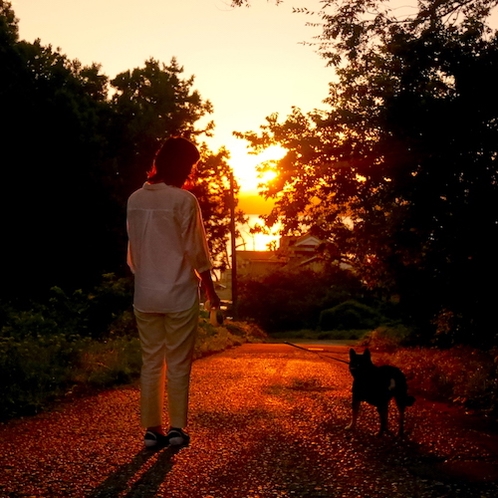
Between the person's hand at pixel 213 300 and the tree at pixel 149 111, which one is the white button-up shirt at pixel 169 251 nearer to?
the person's hand at pixel 213 300

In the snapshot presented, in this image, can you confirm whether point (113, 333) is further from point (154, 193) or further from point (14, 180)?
point (154, 193)

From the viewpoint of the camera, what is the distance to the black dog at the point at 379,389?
6152mm

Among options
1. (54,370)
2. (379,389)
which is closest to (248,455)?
(379,389)

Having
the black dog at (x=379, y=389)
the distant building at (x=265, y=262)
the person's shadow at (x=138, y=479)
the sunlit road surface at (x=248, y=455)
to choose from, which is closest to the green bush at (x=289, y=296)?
the distant building at (x=265, y=262)

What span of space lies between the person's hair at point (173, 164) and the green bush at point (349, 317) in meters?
47.1

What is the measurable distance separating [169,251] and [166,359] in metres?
0.77

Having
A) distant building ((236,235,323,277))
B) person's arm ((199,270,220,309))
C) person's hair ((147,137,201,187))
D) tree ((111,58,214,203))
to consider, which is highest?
tree ((111,58,214,203))

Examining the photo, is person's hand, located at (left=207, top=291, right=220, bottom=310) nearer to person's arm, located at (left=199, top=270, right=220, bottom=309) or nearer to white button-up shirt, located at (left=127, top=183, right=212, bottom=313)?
person's arm, located at (left=199, top=270, right=220, bottom=309)

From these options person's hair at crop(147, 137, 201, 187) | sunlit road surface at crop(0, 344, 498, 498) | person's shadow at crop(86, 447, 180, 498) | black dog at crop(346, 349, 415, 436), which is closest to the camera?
person's shadow at crop(86, 447, 180, 498)

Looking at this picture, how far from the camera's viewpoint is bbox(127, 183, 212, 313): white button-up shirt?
5043 mm

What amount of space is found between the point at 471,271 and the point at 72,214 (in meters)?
16.6

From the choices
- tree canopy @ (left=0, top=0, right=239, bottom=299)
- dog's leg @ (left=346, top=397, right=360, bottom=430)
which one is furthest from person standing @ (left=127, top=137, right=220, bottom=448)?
tree canopy @ (left=0, top=0, right=239, bottom=299)

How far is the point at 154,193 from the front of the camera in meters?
5.14

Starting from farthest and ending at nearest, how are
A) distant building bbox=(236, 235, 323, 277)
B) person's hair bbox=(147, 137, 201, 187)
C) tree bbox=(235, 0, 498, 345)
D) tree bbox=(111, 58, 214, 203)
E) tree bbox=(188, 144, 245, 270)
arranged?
distant building bbox=(236, 235, 323, 277), tree bbox=(188, 144, 245, 270), tree bbox=(111, 58, 214, 203), tree bbox=(235, 0, 498, 345), person's hair bbox=(147, 137, 201, 187)
